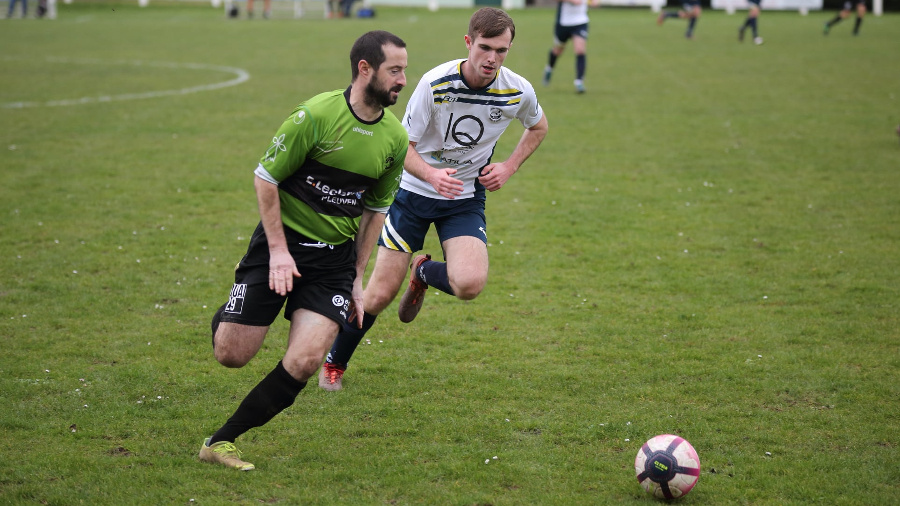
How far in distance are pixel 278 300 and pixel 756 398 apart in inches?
127

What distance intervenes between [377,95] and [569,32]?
1524 centimetres

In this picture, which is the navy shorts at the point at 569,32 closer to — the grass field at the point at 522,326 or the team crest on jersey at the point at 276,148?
the grass field at the point at 522,326

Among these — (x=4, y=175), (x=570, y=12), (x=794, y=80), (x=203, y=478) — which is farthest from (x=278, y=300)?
(x=794, y=80)

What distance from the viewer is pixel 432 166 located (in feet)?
20.8

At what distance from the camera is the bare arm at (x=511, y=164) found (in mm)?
6168

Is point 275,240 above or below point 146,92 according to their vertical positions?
above

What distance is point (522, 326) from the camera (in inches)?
291

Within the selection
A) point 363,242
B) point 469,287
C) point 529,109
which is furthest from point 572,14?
point 363,242

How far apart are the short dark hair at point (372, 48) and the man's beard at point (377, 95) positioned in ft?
0.34

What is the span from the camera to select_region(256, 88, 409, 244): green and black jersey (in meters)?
4.78

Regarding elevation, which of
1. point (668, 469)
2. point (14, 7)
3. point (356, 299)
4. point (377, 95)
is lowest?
point (14, 7)

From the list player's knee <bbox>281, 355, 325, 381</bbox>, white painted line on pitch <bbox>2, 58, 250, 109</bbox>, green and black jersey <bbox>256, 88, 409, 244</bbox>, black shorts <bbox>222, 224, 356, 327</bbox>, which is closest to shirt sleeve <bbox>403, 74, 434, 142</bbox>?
green and black jersey <bbox>256, 88, 409, 244</bbox>

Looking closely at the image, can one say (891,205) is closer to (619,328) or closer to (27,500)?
(619,328)

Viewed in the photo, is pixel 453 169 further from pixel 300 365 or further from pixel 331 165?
pixel 300 365
